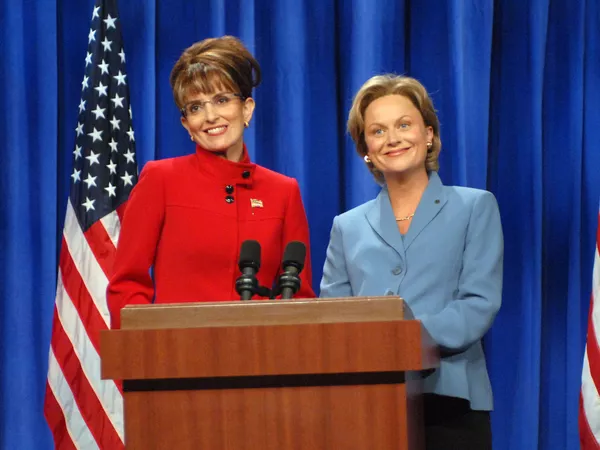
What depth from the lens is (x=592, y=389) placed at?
131 inches

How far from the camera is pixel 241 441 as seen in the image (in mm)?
1664

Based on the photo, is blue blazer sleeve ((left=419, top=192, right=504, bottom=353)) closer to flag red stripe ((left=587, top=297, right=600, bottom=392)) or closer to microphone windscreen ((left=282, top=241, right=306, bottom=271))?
microphone windscreen ((left=282, top=241, right=306, bottom=271))

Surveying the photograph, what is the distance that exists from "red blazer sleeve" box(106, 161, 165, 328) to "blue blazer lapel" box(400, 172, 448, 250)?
0.65 m

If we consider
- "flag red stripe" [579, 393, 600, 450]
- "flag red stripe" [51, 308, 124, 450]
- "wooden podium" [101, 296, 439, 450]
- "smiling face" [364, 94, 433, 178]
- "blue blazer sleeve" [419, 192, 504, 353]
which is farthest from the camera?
"flag red stripe" [51, 308, 124, 450]

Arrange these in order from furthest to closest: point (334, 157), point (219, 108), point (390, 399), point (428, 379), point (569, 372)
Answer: point (334, 157)
point (569, 372)
point (219, 108)
point (428, 379)
point (390, 399)

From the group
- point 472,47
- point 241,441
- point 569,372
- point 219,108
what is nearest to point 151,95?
Answer: point 472,47

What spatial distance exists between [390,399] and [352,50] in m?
2.62

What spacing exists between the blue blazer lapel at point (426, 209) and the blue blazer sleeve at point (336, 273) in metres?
0.21

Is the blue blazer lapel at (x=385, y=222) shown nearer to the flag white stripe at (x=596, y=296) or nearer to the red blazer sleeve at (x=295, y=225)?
the red blazer sleeve at (x=295, y=225)

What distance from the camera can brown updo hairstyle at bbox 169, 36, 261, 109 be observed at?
252 cm

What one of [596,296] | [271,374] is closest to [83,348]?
[596,296]

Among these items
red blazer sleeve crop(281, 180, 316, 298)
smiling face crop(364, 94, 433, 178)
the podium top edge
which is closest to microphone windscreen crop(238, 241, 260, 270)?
the podium top edge

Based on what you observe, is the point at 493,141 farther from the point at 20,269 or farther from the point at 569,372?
the point at 20,269

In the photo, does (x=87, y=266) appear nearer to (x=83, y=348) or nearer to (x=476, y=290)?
(x=83, y=348)
